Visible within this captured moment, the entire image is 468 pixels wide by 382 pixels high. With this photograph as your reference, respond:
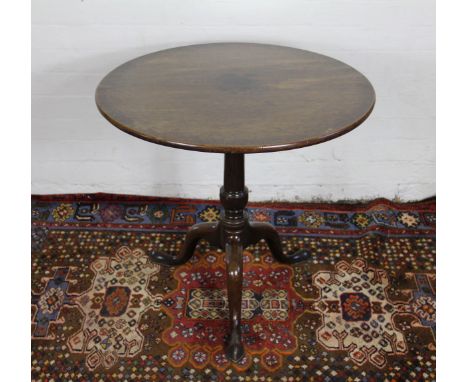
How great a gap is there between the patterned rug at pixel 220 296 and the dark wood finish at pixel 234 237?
0.17ft

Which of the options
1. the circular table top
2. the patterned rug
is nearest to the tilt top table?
the circular table top

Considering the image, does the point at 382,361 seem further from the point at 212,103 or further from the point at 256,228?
the point at 212,103

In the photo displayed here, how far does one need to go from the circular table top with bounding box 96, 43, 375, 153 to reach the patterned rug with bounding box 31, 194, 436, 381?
85 centimetres

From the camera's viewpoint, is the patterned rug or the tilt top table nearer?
the tilt top table

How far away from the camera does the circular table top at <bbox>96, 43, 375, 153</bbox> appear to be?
143 cm

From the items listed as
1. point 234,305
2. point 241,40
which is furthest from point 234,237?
point 241,40

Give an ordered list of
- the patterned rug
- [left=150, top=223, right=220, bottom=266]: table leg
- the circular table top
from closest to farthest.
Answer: the circular table top → the patterned rug → [left=150, top=223, right=220, bottom=266]: table leg

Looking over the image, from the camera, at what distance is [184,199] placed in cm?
267

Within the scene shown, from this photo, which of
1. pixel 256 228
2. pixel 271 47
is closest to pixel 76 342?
pixel 256 228

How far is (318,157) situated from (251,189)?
1.22ft

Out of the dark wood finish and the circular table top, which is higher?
the circular table top

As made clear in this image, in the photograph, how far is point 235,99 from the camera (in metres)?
1.63

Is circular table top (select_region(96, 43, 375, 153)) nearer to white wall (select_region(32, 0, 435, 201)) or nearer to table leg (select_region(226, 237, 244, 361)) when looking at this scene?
white wall (select_region(32, 0, 435, 201))

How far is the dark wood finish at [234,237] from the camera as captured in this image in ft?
6.11
